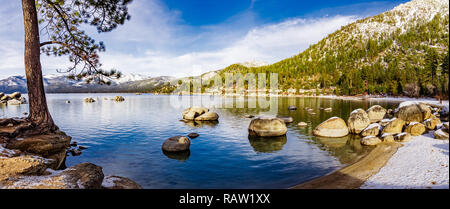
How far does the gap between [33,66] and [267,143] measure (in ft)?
61.2

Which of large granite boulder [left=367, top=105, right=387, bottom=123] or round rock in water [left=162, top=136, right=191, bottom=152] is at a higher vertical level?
large granite boulder [left=367, top=105, right=387, bottom=123]

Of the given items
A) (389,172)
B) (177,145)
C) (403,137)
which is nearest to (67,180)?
(177,145)

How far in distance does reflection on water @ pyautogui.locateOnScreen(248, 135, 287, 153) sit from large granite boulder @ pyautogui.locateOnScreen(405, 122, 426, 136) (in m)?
10.7

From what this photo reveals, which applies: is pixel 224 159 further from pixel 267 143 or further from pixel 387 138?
pixel 387 138

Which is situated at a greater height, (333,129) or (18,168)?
(18,168)

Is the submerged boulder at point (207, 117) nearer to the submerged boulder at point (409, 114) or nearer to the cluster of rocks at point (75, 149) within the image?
the cluster of rocks at point (75, 149)

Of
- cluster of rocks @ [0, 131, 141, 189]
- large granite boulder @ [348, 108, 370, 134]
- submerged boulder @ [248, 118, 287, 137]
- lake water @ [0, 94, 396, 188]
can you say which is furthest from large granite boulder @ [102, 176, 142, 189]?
large granite boulder @ [348, 108, 370, 134]

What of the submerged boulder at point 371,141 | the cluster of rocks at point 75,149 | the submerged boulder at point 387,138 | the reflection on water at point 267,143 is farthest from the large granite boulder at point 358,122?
the cluster of rocks at point 75,149

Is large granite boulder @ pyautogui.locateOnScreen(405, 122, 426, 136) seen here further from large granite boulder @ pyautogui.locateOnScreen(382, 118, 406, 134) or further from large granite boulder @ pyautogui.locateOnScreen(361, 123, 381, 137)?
large granite boulder @ pyautogui.locateOnScreen(361, 123, 381, 137)

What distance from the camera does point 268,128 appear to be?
77.5ft

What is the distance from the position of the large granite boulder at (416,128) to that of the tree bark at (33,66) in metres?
28.0

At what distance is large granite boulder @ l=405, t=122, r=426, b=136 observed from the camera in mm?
18250
